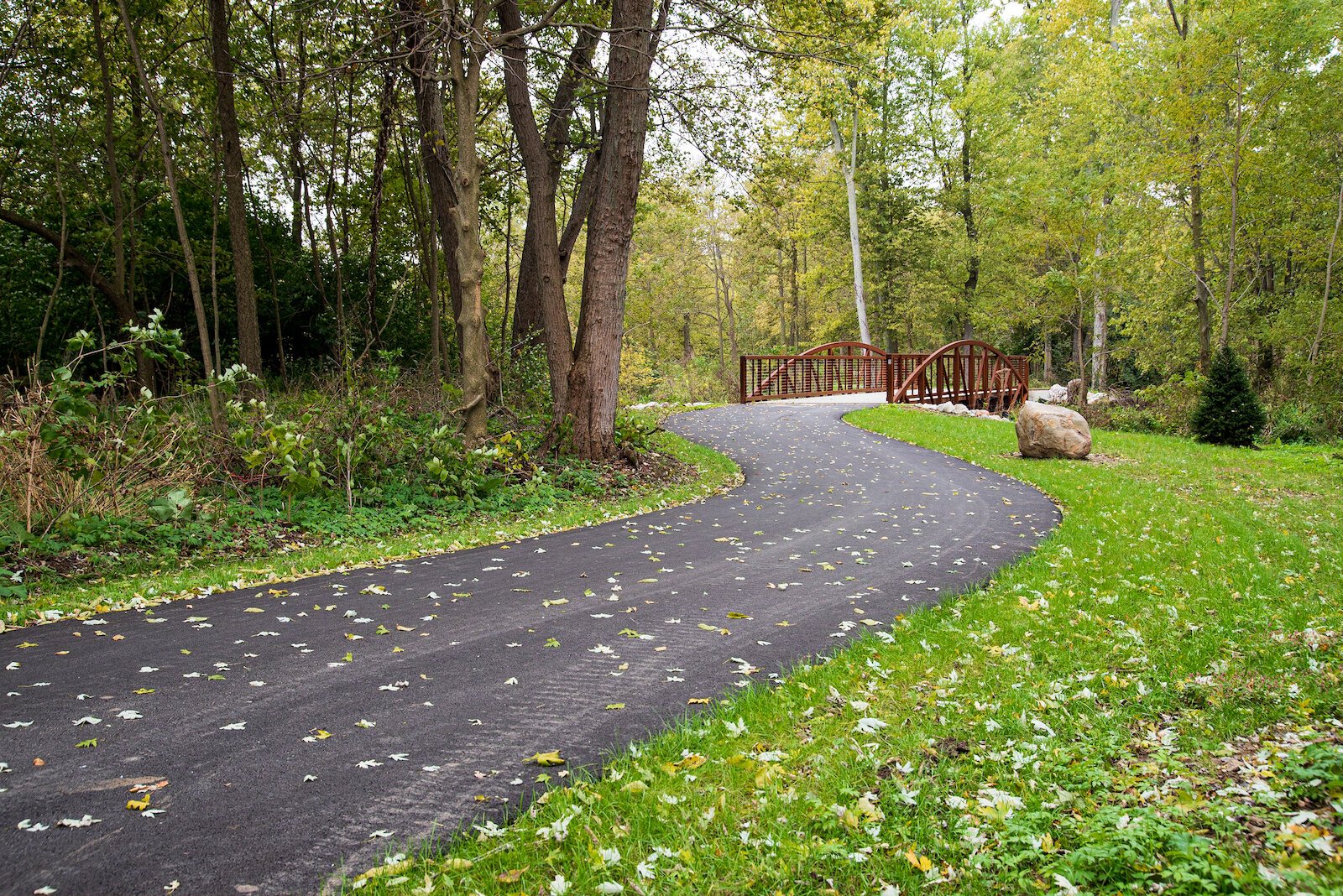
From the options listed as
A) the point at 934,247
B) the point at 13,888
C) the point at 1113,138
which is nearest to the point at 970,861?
the point at 13,888

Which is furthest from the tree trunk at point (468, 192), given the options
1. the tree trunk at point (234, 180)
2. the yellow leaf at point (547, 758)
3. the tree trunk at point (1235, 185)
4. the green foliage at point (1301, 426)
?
the green foliage at point (1301, 426)

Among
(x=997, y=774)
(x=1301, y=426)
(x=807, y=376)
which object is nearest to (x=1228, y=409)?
(x=1301, y=426)

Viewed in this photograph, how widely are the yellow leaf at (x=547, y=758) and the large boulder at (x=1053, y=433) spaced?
1133 cm

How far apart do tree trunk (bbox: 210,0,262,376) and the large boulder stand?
40.1ft

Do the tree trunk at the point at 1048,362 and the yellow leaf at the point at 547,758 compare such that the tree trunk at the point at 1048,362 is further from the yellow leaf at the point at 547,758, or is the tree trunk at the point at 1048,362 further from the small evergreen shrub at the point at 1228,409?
the yellow leaf at the point at 547,758

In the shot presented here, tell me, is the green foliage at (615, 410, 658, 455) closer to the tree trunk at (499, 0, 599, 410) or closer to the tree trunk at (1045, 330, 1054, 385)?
the tree trunk at (499, 0, 599, 410)

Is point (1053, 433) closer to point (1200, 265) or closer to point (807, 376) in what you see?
point (1200, 265)

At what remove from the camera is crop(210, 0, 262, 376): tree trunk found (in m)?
9.28

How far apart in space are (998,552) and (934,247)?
87.3 feet

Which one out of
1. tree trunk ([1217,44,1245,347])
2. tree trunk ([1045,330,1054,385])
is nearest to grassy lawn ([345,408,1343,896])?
tree trunk ([1217,44,1245,347])

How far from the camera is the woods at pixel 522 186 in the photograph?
31.2ft

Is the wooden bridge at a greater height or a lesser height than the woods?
lesser

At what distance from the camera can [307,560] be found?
6012 mm

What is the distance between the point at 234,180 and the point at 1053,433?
12.8 m
